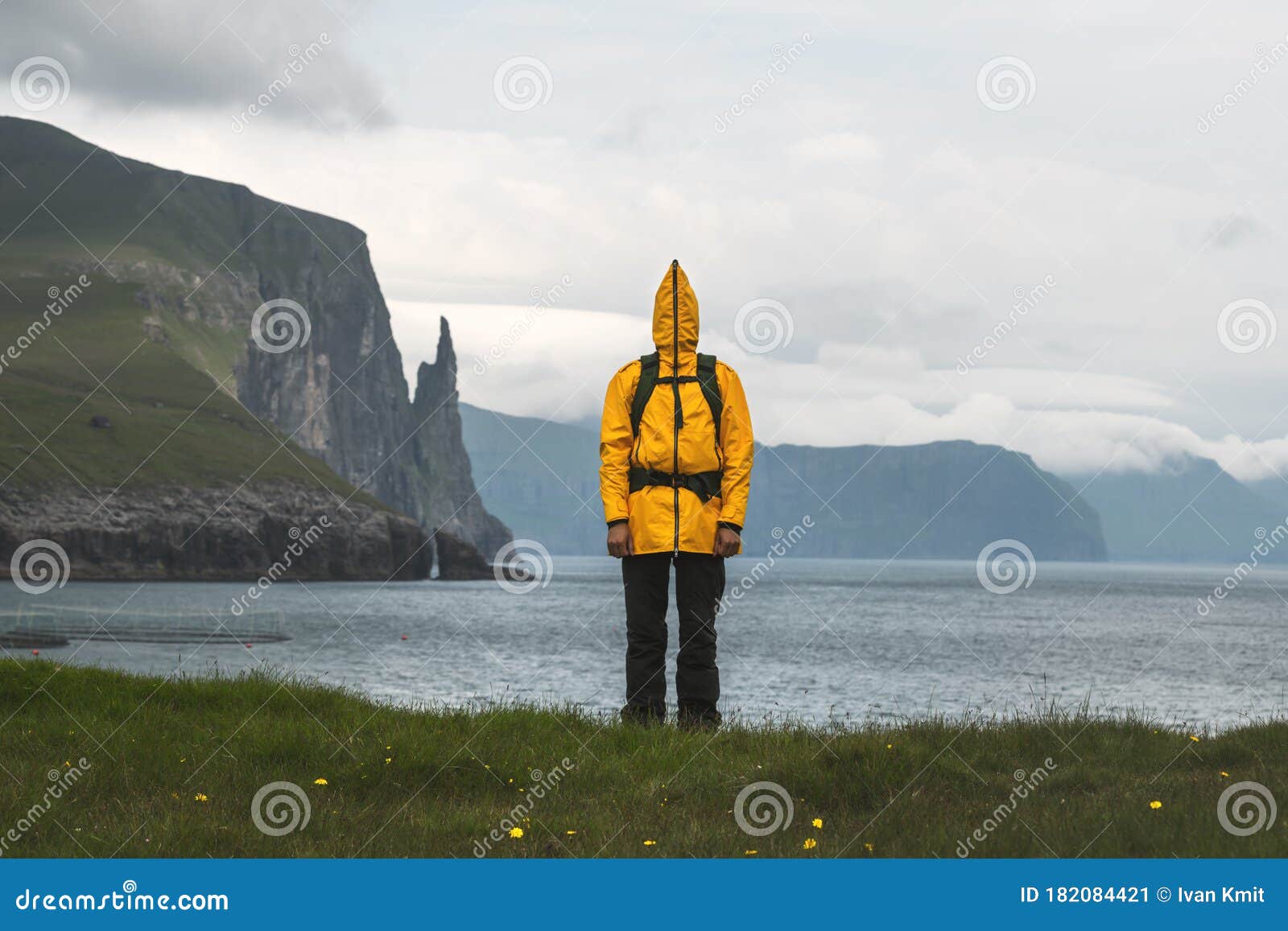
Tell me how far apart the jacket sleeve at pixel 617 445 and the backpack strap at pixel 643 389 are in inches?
1.7

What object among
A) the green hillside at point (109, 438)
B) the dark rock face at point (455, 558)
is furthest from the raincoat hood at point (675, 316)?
the dark rock face at point (455, 558)

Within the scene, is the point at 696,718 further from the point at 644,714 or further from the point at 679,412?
the point at 679,412

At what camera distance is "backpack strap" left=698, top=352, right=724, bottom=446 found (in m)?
8.98

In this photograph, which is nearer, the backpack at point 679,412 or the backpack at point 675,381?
the backpack at point 679,412

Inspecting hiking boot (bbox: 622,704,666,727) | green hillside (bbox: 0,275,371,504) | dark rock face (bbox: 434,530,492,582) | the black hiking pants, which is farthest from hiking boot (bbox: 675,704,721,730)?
dark rock face (bbox: 434,530,492,582)

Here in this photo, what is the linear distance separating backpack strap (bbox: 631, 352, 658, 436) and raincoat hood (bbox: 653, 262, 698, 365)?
0.12m

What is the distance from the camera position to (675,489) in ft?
28.7

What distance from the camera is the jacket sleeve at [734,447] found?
893 cm

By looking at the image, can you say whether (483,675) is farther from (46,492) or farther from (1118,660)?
(46,492)

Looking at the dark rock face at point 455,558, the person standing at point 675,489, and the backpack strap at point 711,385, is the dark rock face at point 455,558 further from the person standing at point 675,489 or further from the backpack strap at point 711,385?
the backpack strap at point 711,385

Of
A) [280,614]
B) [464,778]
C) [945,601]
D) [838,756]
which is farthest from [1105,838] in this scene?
[945,601]

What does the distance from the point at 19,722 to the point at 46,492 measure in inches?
6050

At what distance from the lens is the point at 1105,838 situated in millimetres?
5324

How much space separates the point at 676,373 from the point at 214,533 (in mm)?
156420
